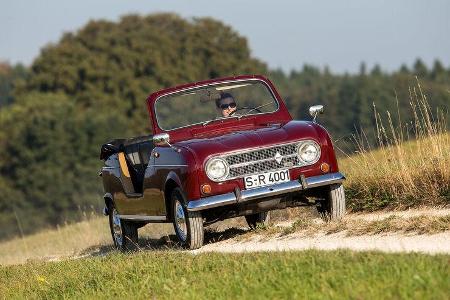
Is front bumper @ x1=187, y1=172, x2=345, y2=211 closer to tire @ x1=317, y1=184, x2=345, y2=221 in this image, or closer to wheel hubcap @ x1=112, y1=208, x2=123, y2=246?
tire @ x1=317, y1=184, x2=345, y2=221

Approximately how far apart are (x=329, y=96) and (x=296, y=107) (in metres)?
4.30

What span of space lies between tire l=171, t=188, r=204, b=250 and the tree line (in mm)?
43881

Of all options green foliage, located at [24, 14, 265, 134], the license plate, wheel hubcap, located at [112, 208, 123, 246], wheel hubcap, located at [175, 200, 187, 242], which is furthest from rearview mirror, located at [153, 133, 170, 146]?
green foliage, located at [24, 14, 265, 134]

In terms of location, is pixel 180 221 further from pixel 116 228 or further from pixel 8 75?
pixel 8 75

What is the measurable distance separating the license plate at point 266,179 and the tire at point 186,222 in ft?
2.30

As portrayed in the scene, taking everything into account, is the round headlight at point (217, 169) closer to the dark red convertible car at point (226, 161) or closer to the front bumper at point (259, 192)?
the dark red convertible car at point (226, 161)

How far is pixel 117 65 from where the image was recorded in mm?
76812

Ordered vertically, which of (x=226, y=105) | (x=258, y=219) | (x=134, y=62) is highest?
(x=134, y=62)

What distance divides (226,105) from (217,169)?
6.83 feet

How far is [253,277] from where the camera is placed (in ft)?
34.1

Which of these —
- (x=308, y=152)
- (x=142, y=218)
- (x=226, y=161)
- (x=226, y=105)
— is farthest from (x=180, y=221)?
(x=226, y=105)

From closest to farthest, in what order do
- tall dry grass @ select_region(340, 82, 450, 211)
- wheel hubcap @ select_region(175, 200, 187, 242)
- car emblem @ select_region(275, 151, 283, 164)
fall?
1. car emblem @ select_region(275, 151, 283, 164)
2. wheel hubcap @ select_region(175, 200, 187, 242)
3. tall dry grass @ select_region(340, 82, 450, 211)

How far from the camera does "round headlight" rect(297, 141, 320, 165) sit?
13992 millimetres

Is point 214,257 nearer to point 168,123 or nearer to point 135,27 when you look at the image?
point 168,123
